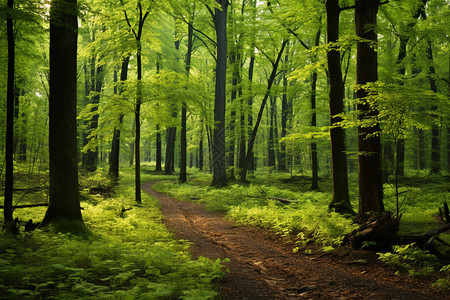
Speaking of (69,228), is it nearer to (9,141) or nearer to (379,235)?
(9,141)

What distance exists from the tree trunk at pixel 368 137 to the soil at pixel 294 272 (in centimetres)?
140

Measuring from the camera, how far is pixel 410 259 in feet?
15.4

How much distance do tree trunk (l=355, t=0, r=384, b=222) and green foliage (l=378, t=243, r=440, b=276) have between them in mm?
1459

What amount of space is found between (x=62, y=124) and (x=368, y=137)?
6.70m

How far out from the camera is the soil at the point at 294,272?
12.3 feet

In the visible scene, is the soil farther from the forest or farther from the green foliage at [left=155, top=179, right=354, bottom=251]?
the green foliage at [left=155, top=179, right=354, bottom=251]

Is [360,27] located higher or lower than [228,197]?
higher

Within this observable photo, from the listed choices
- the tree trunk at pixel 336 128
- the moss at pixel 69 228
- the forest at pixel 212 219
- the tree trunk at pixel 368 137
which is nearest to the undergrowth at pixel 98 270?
the forest at pixel 212 219

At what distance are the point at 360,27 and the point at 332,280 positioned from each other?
5617mm

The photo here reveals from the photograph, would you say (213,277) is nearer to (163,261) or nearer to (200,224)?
(163,261)

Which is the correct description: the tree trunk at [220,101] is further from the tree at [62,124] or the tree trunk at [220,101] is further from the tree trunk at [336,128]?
the tree at [62,124]

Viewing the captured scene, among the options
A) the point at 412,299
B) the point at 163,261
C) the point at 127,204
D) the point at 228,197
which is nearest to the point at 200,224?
the point at 127,204

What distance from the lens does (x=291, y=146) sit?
16.8m

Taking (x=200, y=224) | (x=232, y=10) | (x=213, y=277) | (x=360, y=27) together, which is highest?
(x=232, y=10)
